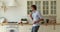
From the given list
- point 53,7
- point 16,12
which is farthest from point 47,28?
point 16,12

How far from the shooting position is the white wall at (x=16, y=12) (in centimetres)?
688

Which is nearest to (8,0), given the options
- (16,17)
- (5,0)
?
(5,0)

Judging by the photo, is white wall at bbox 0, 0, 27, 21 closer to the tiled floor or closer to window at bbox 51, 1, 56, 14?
the tiled floor

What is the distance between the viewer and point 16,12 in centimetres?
695

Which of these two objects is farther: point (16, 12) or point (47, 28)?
point (16, 12)

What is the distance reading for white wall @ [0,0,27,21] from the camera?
6883 mm

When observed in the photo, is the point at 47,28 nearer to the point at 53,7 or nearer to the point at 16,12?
the point at 53,7

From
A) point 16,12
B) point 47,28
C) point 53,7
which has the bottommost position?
point 47,28

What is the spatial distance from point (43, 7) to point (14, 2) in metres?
1.14

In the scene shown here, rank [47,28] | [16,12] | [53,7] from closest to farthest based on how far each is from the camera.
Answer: [47,28] → [53,7] → [16,12]

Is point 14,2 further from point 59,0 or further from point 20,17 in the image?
point 59,0

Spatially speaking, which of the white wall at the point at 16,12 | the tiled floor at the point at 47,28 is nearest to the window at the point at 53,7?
the tiled floor at the point at 47,28

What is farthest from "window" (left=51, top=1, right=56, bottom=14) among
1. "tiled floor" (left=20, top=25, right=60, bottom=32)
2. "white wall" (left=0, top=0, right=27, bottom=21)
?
"white wall" (left=0, top=0, right=27, bottom=21)

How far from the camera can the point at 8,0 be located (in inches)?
272
